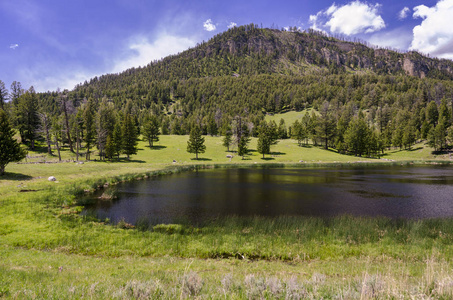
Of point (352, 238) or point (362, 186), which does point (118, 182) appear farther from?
point (362, 186)

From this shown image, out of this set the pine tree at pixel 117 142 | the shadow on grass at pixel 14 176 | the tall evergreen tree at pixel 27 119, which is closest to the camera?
the shadow on grass at pixel 14 176

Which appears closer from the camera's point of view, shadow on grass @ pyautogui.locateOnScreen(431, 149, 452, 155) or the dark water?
the dark water

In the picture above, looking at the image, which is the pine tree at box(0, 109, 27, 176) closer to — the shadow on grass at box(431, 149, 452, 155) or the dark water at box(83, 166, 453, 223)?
the dark water at box(83, 166, 453, 223)

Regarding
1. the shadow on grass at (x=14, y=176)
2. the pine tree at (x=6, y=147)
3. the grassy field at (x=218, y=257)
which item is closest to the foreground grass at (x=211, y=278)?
the grassy field at (x=218, y=257)

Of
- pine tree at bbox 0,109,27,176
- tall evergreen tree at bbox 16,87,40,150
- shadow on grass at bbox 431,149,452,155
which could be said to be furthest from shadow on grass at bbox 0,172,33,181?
shadow on grass at bbox 431,149,452,155

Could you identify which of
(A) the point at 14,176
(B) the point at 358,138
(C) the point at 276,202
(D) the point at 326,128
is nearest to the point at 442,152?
(B) the point at 358,138

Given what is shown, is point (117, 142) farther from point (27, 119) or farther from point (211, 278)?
point (211, 278)

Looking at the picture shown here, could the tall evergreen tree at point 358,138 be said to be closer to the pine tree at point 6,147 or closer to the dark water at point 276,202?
the dark water at point 276,202

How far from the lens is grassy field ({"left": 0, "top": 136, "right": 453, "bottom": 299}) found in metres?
6.75

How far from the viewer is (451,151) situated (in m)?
106

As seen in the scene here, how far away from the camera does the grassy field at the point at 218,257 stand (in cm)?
675

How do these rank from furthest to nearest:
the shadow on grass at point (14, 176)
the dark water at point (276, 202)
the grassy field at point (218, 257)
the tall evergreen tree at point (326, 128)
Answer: the tall evergreen tree at point (326, 128)
the shadow on grass at point (14, 176)
the dark water at point (276, 202)
the grassy field at point (218, 257)

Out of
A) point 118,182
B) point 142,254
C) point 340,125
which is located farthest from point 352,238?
point 340,125

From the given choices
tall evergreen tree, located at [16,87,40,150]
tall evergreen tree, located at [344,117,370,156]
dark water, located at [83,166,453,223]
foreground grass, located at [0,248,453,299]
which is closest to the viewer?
foreground grass, located at [0,248,453,299]
